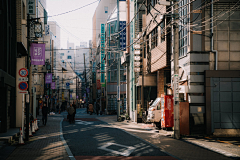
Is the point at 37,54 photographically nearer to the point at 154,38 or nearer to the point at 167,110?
the point at 154,38

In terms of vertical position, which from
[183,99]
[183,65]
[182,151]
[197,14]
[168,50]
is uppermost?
[197,14]

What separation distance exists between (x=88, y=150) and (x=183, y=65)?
9546 mm

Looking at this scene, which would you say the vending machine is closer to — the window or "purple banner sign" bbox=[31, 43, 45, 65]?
the window

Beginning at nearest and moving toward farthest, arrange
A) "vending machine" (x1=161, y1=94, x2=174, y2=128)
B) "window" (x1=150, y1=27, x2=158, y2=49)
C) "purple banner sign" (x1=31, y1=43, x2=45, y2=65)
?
"vending machine" (x1=161, y1=94, x2=174, y2=128) < "window" (x1=150, y1=27, x2=158, y2=49) < "purple banner sign" (x1=31, y1=43, x2=45, y2=65)

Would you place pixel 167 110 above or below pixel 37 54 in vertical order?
below

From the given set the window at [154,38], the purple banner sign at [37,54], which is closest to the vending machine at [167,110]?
the window at [154,38]

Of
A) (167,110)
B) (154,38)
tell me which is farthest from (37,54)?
(167,110)

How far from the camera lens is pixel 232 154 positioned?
11102mm

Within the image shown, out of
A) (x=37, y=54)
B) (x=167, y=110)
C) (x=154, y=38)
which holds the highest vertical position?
(x=154, y=38)

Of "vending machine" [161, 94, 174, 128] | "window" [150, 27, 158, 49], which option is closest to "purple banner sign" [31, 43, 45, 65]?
"window" [150, 27, 158, 49]

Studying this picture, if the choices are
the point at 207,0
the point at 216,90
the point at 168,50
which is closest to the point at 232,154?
the point at 216,90

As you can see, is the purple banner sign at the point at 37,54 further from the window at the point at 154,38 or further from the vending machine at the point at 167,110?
the vending machine at the point at 167,110

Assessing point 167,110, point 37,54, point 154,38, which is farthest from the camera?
A: point 37,54

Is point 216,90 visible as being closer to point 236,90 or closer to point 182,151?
point 236,90
